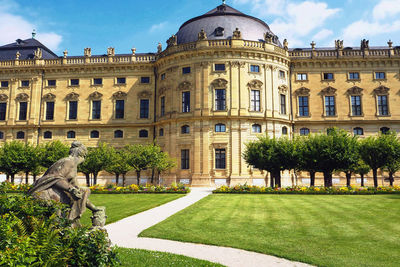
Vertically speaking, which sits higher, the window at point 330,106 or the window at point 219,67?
the window at point 219,67

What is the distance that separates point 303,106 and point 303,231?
37151 millimetres

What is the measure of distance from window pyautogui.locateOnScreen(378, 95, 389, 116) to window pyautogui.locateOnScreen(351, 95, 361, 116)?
2.87 meters

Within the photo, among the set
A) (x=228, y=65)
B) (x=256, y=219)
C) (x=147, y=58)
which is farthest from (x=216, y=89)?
(x=256, y=219)

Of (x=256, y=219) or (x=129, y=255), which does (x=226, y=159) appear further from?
(x=129, y=255)

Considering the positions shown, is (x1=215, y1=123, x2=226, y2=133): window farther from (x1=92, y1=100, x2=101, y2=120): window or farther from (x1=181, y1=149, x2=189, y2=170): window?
(x1=92, y1=100, x2=101, y2=120): window

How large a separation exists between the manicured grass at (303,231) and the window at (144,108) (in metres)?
31.5

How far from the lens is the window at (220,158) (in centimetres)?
3938

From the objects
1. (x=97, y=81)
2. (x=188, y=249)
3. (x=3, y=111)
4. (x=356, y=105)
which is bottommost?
(x=188, y=249)

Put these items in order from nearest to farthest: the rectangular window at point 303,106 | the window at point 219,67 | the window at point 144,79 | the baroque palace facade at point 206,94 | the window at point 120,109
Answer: the baroque palace facade at point 206,94 → the window at point 219,67 → the rectangular window at point 303,106 → the window at point 120,109 → the window at point 144,79

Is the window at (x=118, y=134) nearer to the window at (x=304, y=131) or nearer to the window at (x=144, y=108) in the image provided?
the window at (x=144, y=108)

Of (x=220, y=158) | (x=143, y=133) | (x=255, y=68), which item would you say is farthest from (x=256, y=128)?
(x=143, y=133)

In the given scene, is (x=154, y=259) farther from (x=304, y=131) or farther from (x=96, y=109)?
(x=96, y=109)

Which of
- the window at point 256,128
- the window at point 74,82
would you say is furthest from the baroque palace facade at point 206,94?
the window at point 256,128

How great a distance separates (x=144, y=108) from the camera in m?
46.9
